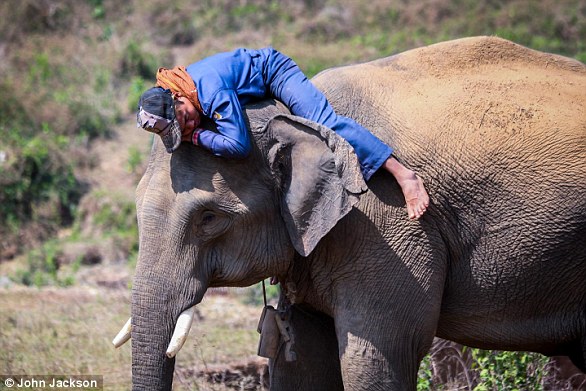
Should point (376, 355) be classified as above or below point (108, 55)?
above

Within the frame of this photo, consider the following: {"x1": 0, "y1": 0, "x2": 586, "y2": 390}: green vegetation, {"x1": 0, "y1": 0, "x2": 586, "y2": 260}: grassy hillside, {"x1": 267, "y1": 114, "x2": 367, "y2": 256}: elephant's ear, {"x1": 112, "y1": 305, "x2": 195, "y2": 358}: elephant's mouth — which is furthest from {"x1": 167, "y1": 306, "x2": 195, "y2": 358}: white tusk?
{"x1": 0, "y1": 0, "x2": 586, "y2": 260}: grassy hillside

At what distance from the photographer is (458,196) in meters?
4.62

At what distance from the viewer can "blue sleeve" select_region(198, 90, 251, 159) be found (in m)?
4.37

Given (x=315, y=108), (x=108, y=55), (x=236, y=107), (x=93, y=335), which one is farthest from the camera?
(x=108, y=55)

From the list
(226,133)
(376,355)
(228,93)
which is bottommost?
(376,355)

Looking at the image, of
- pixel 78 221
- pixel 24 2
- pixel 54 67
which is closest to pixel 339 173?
pixel 78 221

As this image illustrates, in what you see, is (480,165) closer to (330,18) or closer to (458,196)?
(458,196)

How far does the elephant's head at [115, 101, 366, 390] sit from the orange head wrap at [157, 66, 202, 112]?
214 mm

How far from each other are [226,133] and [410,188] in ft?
2.68

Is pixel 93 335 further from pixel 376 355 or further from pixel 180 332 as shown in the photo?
pixel 376 355

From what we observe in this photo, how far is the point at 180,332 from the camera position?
4.36m

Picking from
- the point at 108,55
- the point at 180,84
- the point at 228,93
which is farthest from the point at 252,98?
the point at 108,55

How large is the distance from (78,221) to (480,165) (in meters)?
8.81

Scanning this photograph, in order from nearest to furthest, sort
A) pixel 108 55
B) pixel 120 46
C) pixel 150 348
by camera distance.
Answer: pixel 150 348 → pixel 108 55 → pixel 120 46
